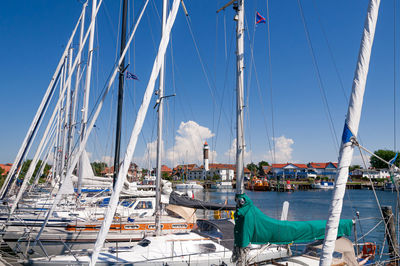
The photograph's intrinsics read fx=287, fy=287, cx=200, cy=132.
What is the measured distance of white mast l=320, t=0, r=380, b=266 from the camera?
17.6ft

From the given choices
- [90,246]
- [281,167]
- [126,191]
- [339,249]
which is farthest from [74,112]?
[281,167]

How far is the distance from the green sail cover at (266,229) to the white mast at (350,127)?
2917 millimetres

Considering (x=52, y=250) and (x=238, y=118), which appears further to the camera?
(x=52, y=250)

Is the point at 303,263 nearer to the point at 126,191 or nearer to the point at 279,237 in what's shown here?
the point at 279,237

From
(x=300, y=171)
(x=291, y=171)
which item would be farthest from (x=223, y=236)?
(x=300, y=171)

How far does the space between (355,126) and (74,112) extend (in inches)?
821

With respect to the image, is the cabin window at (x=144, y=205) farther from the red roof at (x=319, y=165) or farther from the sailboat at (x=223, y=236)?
the red roof at (x=319, y=165)

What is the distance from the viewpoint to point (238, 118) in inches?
360

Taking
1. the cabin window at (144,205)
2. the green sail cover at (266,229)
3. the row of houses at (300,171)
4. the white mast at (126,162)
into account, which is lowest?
the row of houses at (300,171)

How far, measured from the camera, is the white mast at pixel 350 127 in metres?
5.37

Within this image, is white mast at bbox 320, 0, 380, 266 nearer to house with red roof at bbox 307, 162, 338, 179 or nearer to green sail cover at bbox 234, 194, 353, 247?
green sail cover at bbox 234, 194, 353, 247

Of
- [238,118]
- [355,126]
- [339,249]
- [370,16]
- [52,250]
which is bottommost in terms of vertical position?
[52,250]

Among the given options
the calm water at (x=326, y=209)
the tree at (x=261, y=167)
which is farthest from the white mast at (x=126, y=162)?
the tree at (x=261, y=167)

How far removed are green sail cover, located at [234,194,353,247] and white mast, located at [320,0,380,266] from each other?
2917 millimetres
